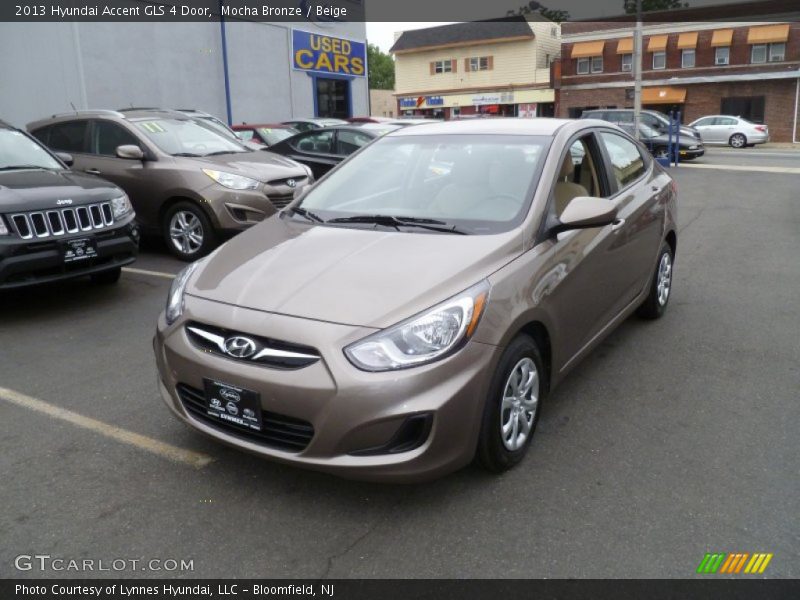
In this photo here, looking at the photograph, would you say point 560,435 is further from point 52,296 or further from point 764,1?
point 764,1

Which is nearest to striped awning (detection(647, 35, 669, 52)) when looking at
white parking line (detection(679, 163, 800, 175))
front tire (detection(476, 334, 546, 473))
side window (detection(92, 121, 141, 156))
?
white parking line (detection(679, 163, 800, 175))

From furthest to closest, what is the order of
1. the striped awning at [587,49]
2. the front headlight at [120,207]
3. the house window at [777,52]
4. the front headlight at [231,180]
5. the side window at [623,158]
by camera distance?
the striped awning at [587,49]
the house window at [777,52]
the front headlight at [231,180]
the front headlight at [120,207]
the side window at [623,158]

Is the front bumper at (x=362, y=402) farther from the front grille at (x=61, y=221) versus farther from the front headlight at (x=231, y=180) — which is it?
the front headlight at (x=231, y=180)

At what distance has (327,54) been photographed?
22.8 metres

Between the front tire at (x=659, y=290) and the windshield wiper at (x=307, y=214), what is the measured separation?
2.69 metres

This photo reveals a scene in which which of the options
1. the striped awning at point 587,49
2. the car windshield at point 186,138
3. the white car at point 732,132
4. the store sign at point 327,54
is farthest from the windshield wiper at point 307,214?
the striped awning at point 587,49

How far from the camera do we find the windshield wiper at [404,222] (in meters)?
3.65

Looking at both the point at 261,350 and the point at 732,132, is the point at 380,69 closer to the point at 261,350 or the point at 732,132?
the point at 732,132

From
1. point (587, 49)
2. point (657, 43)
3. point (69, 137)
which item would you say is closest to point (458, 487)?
point (69, 137)

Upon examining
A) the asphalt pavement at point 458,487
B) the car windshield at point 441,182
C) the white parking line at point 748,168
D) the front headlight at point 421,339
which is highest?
the car windshield at point 441,182

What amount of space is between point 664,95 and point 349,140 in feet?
122

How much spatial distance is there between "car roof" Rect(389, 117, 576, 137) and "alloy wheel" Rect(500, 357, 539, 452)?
5.22 feet

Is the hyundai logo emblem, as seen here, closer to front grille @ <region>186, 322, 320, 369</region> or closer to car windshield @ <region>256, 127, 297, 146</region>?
front grille @ <region>186, 322, 320, 369</region>

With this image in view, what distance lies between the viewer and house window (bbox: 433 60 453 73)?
50.1 meters
